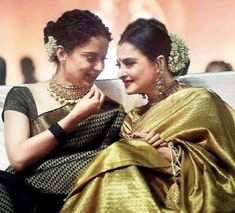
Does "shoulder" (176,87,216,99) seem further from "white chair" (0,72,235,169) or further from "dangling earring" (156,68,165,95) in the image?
"white chair" (0,72,235,169)

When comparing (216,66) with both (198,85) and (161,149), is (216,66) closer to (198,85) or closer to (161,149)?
(198,85)

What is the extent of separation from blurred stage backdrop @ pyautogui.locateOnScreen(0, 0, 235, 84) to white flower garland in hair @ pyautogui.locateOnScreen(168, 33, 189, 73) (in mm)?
247

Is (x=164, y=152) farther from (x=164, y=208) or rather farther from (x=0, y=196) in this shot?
(x=0, y=196)

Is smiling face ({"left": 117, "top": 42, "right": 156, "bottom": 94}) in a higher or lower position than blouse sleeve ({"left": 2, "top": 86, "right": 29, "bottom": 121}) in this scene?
higher

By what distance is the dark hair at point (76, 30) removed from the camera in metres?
1.78

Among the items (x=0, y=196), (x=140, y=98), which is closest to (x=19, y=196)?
(x=0, y=196)

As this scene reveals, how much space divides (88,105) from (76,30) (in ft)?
1.04

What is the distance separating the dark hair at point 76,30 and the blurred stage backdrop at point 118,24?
16 centimetres

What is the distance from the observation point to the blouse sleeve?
169 centimetres

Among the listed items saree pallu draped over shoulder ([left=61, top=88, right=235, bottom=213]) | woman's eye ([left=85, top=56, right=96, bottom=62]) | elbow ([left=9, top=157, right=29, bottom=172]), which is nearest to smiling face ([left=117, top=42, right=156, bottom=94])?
woman's eye ([left=85, top=56, right=96, bottom=62])

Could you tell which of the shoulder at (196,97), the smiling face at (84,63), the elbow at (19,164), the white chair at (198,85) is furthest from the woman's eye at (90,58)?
the elbow at (19,164)

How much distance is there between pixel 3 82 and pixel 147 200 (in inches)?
43.7

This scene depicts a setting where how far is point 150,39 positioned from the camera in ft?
5.80

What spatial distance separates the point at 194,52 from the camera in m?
2.08
